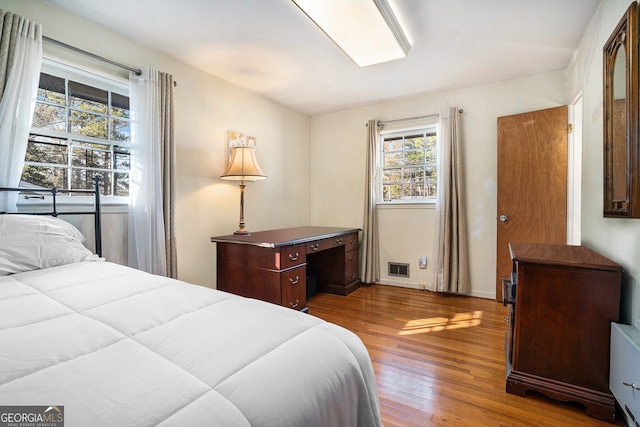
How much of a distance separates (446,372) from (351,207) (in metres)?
2.58

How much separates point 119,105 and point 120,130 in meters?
0.20

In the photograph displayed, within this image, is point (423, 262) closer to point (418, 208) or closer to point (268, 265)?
point (418, 208)

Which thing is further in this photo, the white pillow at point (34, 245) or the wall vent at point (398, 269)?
the wall vent at point (398, 269)

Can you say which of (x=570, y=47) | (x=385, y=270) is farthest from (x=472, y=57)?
(x=385, y=270)

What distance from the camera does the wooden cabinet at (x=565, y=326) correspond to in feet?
4.90

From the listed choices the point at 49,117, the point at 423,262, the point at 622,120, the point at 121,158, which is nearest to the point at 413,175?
the point at 423,262

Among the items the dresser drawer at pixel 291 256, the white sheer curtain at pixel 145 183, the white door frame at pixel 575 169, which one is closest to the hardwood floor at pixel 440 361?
the dresser drawer at pixel 291 256

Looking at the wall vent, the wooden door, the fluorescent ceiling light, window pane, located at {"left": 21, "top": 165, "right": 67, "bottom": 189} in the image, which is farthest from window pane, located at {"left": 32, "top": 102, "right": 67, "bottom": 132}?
the wooden door

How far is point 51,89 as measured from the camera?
78.7 inches

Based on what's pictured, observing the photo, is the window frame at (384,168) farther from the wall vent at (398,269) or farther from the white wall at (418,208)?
the wall vent at (398,269)

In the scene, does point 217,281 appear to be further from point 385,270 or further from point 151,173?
point 385,270

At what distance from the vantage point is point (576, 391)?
1.54 metres

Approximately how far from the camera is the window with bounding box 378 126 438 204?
3742mm

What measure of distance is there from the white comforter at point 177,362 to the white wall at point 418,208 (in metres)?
3.00
